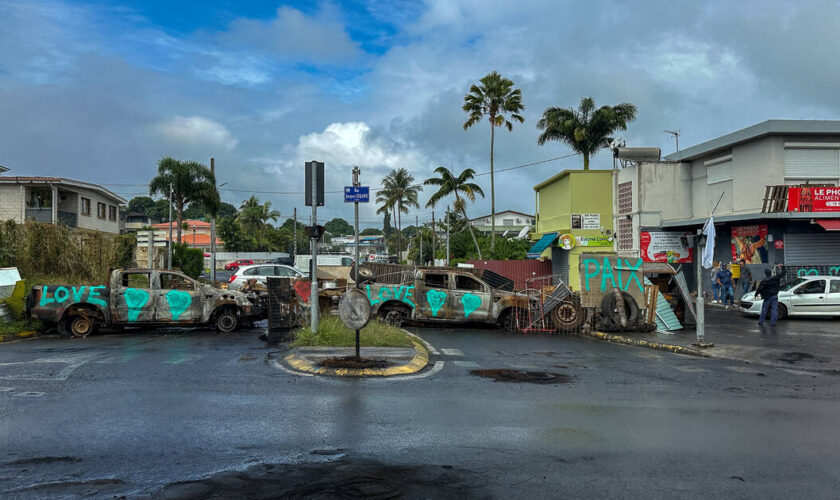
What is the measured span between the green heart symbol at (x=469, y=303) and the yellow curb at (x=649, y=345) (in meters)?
3.03

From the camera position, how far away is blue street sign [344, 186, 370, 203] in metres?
13.0

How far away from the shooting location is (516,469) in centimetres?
515

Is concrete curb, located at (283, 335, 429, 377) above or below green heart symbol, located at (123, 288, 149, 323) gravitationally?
below

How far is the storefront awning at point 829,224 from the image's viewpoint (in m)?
21.6

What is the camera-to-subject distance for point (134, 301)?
47.5 feet

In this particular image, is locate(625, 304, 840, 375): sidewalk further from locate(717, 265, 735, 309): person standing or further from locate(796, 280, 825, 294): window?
locate(717, 265, 735, 309): person standing

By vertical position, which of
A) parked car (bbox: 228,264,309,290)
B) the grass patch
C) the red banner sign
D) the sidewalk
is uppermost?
the red banner sign

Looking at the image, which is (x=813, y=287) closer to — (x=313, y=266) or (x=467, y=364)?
(x=467, y=364)

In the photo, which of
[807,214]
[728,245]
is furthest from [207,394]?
[728,245]

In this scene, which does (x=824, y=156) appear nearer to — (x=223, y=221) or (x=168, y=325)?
(x=168, y=325)

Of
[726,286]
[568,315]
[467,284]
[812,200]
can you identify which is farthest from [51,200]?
[812,200]

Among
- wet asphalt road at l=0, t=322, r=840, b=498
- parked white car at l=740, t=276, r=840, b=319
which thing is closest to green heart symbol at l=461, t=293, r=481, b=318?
wet asphalt road at l=0, t=322, r=840, b=498

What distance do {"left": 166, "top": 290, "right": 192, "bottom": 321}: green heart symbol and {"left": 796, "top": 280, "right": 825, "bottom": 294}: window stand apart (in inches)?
713

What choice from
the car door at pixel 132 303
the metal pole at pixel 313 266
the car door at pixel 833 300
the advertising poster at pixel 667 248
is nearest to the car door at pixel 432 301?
the metal pole at pixel 313 266
